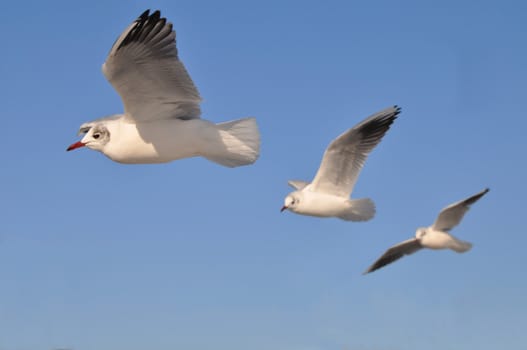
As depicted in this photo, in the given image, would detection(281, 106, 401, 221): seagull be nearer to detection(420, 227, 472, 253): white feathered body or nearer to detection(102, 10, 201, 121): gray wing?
detection(420, 227, 472, 253): white feathered body

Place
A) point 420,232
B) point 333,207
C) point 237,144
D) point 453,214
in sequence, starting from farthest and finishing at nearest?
point 420,232, point 333,207, point 453,214, point 237,144

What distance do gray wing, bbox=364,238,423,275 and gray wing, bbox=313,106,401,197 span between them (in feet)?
3.04

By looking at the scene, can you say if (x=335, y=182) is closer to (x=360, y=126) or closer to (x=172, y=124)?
(x=360, y=126)

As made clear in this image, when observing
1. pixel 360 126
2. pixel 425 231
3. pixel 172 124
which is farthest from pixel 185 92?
pixel 425 231

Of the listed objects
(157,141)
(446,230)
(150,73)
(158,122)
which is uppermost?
(150,73)

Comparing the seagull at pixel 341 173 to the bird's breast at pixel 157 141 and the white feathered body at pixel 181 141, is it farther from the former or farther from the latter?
the bird's breast at pixel 157 141

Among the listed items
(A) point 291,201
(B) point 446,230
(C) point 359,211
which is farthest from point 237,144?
(B) point 446,230

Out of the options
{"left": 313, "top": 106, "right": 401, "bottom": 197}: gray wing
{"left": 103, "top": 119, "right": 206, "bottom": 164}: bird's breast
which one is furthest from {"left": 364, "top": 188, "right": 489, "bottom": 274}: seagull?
{"left": 103, "top": 119, "right": 206, "bottom": 164}: bird's breast

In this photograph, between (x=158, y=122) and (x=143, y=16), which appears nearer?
(x=143, y=16)

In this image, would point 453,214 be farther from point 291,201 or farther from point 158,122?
point 158,122

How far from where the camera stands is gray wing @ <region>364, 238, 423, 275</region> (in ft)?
31.2

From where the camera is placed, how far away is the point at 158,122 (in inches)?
331

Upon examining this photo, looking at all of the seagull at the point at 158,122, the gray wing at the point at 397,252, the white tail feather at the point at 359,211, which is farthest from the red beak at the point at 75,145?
the gray wing at the point at 397,252

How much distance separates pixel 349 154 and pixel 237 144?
47.2 inches
